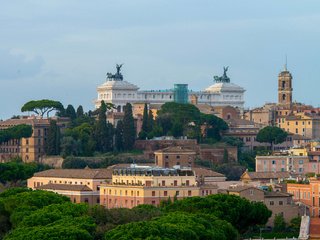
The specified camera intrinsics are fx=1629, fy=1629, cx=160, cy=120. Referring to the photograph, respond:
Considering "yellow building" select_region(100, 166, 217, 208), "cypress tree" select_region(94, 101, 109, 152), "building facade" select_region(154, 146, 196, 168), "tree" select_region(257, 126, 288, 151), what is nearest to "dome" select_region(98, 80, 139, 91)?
"tree" select_region(257, 126, 288, 151)

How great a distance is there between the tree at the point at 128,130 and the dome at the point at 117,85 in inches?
1349

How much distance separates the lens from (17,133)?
126 meters

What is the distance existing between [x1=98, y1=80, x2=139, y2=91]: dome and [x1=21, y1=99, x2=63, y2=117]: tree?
20.6 m

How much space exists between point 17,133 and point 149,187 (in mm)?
35802

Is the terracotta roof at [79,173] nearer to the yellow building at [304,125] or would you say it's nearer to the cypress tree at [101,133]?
the cypress tree at [101,133]

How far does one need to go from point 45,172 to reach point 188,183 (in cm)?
1691

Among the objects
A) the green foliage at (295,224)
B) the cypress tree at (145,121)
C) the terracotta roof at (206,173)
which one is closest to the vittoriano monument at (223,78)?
the cypress tree at (145,121)

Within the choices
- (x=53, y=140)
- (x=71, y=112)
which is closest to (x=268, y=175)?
(x=53, y=140)

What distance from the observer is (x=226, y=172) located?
118000 mm

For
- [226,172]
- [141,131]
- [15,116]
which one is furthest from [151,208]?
[15,116]

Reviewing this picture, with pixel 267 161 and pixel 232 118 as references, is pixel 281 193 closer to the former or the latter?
pixel 267 161

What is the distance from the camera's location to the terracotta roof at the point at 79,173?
102 metres

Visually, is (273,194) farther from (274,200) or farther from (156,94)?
(156,94)

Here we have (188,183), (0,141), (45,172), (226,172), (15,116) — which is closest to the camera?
(188,183)
